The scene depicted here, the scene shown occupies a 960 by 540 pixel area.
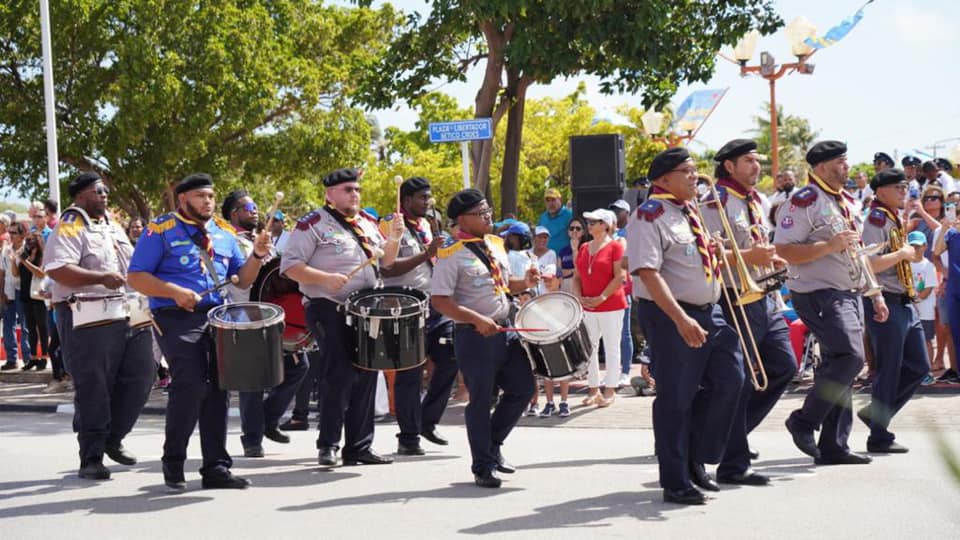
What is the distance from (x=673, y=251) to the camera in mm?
6996

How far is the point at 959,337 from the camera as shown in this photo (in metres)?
12.1

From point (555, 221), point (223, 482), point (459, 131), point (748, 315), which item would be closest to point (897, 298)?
point (748, 315)

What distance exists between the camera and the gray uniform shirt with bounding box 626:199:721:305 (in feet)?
22.8

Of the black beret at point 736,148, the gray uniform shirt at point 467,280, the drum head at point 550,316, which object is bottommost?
the drum head at point 550,316

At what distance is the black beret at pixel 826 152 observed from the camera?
8.08m

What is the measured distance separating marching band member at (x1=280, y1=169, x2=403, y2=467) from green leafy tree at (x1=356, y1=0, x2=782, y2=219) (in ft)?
24.5

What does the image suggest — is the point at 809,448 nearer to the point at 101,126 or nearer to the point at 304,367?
the point at 304,367

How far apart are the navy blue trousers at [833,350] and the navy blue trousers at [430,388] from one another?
262 centimetres

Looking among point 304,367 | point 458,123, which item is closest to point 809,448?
point 304,367

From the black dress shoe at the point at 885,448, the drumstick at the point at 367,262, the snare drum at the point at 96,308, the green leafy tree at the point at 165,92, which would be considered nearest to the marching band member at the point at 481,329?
the drumstick at the point at 367,262

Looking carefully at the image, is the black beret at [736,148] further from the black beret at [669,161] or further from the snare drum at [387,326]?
the snare drum at [387,326]

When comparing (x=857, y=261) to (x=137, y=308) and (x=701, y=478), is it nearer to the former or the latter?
(x=701, y=478)

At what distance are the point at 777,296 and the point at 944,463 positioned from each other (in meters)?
6.98

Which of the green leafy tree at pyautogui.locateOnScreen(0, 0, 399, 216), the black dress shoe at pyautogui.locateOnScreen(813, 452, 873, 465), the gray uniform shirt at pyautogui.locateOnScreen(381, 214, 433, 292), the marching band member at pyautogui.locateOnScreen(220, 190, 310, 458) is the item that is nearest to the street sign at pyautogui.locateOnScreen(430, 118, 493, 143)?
the marching band member at pyautogui.locateOnScreen(220, 190, 310, 458)
